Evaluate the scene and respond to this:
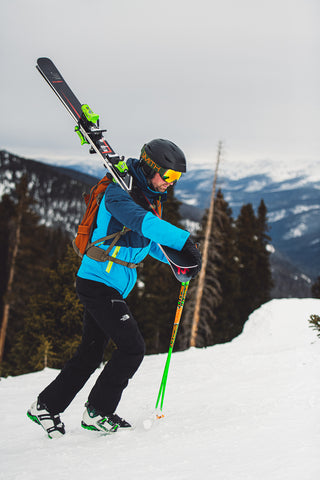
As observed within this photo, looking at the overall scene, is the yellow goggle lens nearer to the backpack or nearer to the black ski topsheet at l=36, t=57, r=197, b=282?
the black ski topsheet at l=36, t=57, r=197, b=282

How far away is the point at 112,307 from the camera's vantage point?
3037 mm

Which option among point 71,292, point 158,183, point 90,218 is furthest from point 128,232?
point 71,292

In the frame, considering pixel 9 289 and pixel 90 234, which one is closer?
pixel 90 234

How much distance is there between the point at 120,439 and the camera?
2945 mm

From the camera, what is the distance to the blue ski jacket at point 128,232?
8.80 feet

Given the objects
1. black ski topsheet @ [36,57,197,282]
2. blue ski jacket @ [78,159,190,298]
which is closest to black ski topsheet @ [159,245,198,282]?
black ski topsheet @ [36,57,197,282]

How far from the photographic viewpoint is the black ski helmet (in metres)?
3.13

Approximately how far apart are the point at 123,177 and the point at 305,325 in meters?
6.00

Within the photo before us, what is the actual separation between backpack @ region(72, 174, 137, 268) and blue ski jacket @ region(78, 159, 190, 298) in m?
0.04

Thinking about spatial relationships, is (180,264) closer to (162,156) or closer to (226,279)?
(162,156)

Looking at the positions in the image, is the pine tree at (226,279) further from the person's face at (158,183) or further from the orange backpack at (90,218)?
the orange backpack at (90,218)

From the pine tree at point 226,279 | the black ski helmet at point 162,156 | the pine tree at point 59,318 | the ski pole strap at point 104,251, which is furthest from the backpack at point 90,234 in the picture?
the pine tree at point 226,279

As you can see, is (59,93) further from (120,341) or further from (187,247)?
(120,341)

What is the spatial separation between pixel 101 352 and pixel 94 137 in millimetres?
2145
